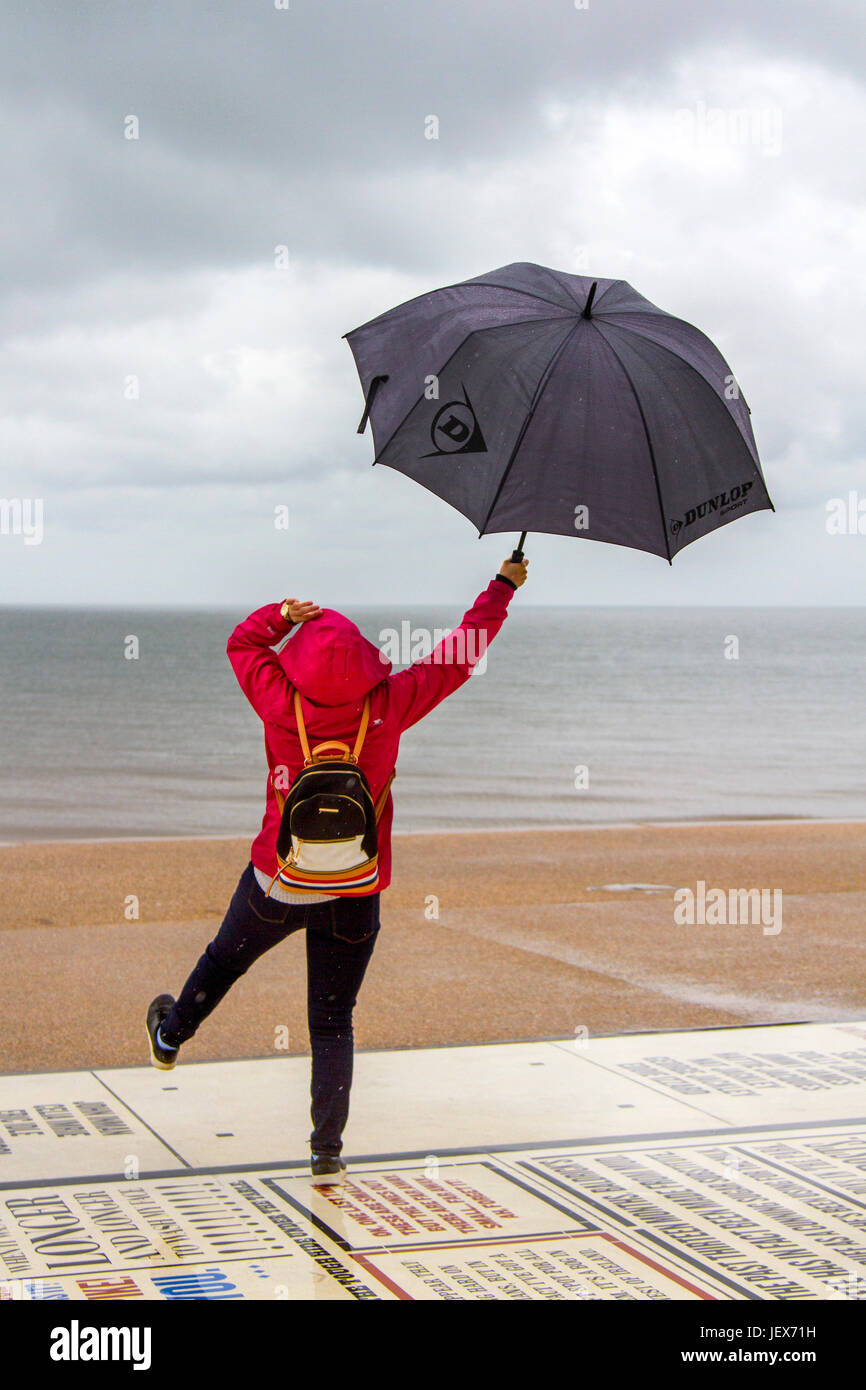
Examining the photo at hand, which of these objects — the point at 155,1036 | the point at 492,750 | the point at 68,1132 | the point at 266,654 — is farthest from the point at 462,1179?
Answer: the point at 492,750

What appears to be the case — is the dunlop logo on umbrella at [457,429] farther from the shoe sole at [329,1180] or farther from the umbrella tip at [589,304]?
the shoe sole at [329,1180]

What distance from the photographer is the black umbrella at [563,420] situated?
4422mm

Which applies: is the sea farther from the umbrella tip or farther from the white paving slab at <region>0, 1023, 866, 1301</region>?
the white paving slab at <region>0, 1023, 866, 1301</region>

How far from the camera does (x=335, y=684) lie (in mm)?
4320

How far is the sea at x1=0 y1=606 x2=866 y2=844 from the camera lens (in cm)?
1978

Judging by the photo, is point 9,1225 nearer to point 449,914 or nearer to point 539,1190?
point 539,1190

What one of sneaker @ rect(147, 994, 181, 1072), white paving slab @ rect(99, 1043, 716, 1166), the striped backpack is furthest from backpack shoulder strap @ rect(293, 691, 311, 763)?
white paving slab @ rect(99, 1043, 716, 1166)

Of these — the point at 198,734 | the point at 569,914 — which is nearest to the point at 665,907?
the point at 569,914

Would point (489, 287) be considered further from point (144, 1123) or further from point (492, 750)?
point (492, 750)

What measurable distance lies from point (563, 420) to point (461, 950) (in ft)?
15.8

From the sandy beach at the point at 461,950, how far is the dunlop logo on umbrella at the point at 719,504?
9.03 ft

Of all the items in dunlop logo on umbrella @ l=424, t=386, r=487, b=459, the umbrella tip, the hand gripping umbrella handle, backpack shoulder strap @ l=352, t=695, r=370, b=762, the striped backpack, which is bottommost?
the striped backpack

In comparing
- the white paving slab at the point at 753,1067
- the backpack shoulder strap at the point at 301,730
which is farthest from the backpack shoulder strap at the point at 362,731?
the white paving slab at the point at 753,1067

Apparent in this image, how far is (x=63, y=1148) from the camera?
15.9 feet
